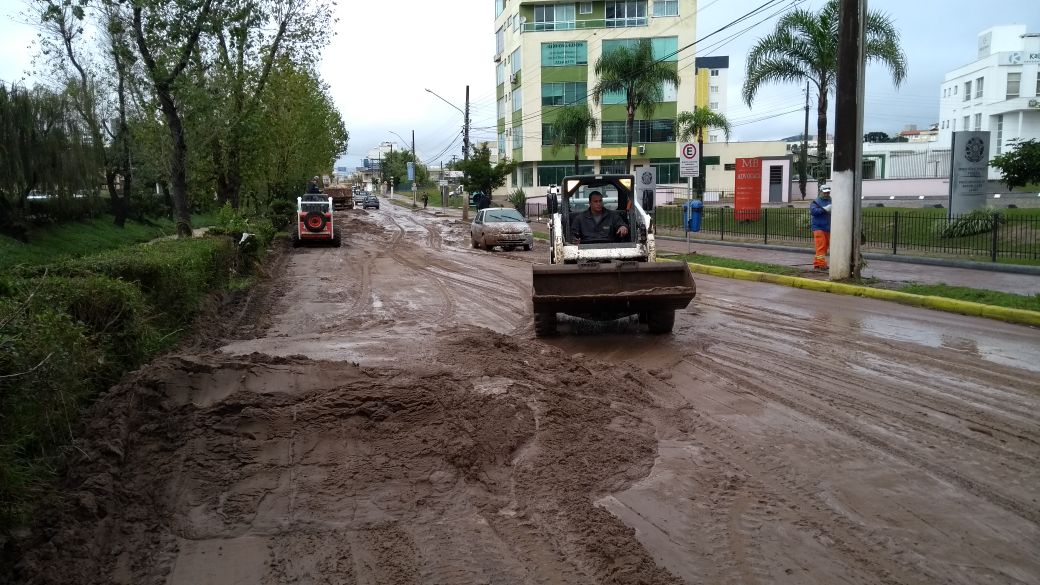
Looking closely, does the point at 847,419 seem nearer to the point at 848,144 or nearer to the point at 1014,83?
the point at 848,144

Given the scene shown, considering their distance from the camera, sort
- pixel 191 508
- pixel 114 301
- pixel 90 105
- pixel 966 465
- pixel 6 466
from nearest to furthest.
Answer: pixel 6 466
pixel 191 508
pixel 966 465
pixel 114 301
pixel 90 105

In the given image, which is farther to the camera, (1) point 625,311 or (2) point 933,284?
(2) point 933,284

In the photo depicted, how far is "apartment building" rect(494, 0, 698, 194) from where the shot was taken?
66.5 meters

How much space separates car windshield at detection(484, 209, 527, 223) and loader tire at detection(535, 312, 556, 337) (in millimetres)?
18894

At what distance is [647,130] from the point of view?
66812 mm

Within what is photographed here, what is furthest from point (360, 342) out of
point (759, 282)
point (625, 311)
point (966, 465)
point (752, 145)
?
point (752, 145)

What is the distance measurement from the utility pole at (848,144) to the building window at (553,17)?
53.9 metres

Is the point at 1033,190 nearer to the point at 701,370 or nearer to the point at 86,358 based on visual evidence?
the point at 701,370

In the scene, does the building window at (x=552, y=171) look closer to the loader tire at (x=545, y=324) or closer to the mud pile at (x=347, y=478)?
the loader tire at (x=545, y=324)

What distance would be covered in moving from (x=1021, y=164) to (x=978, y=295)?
40.7 feet

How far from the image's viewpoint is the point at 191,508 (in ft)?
17.4

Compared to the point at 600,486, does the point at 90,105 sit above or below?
above

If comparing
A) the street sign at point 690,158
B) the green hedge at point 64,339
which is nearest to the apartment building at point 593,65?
the street sign at point 690,158

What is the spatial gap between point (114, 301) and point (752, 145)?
69.6 m
